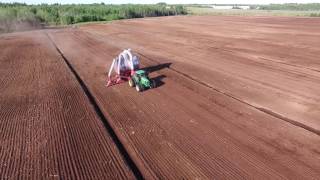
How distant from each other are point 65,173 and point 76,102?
4.68 meters

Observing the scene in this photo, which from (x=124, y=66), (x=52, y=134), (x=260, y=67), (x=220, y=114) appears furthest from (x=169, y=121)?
(x=260, y=67)

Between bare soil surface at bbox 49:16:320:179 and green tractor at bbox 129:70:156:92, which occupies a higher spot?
green tractor at bbox 129:70:156:92

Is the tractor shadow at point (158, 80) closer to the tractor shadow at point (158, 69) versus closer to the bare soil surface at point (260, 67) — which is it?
the tractor shadow at point (158, 69)

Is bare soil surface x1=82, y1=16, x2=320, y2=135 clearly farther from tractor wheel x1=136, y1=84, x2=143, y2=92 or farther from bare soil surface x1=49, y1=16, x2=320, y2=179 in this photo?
tractor wheel x1=136, y1=84, x2=143, y2=92

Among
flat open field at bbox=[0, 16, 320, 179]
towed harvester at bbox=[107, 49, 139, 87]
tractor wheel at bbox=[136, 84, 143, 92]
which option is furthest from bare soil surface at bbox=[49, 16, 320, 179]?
towed harvester at bbox=[107, 49, 139, 87]

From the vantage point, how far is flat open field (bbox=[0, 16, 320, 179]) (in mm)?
6633

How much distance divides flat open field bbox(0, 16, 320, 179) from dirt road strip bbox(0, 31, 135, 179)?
0.09ft

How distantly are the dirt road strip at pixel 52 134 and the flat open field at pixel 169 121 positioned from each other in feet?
0.09

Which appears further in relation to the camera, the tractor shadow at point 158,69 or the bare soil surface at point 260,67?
the tractor shadow at point 158,69

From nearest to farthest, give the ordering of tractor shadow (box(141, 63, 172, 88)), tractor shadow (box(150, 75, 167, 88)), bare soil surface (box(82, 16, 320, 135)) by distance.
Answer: bare soil surface (box(82, 16, 320, 135)) → tractor shadow (box(150, 75, 167, 88)) → tractor shadow (box(141, 63, 172, 88))

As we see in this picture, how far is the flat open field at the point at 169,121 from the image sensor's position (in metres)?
6.63

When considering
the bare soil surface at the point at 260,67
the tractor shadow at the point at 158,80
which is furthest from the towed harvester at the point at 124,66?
the bare soil surface at the point at 260,67

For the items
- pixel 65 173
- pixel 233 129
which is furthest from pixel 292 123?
pixel 65 173

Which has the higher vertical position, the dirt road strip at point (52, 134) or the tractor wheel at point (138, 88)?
the tractor wheel at point (138, 88)
